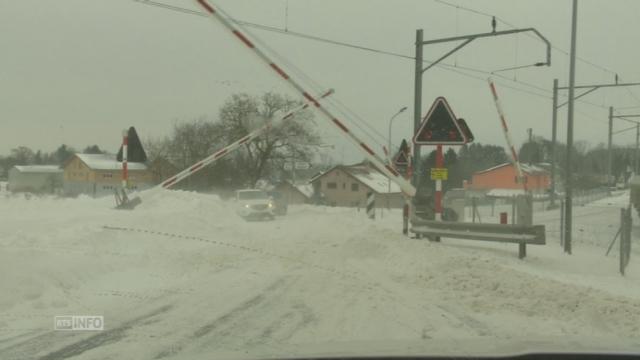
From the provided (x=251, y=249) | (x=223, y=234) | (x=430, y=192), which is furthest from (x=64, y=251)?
(x=430, y=192)

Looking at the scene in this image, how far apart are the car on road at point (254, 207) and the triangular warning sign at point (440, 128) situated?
74.7 ft

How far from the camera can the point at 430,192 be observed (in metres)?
16.9

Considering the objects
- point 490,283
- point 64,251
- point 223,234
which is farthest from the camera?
point 223,234

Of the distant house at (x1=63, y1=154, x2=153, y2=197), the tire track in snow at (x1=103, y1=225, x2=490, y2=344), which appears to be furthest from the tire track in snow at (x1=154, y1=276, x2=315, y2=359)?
the distant house at (x1=63, y1=154, x2=153, y2=197)

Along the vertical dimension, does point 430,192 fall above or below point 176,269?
above

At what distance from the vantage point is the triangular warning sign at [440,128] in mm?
13134

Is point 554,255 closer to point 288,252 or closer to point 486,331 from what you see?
point 288,252

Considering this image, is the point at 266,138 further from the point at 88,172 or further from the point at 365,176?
the point at 365,176

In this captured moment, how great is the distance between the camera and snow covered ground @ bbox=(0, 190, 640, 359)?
6.48 m

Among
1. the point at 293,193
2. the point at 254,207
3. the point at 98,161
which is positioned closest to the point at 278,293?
the point at 254,207

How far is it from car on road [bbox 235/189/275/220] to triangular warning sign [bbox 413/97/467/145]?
22768 millimetres

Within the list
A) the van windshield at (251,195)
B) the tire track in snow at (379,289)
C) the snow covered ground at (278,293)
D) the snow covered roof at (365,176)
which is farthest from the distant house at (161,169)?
the tire track in snow at (379,289)

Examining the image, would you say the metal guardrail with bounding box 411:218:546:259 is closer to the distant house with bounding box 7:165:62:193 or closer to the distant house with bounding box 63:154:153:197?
the distant house with bounding box 63:154:153:197

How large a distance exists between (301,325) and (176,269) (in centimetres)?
421
